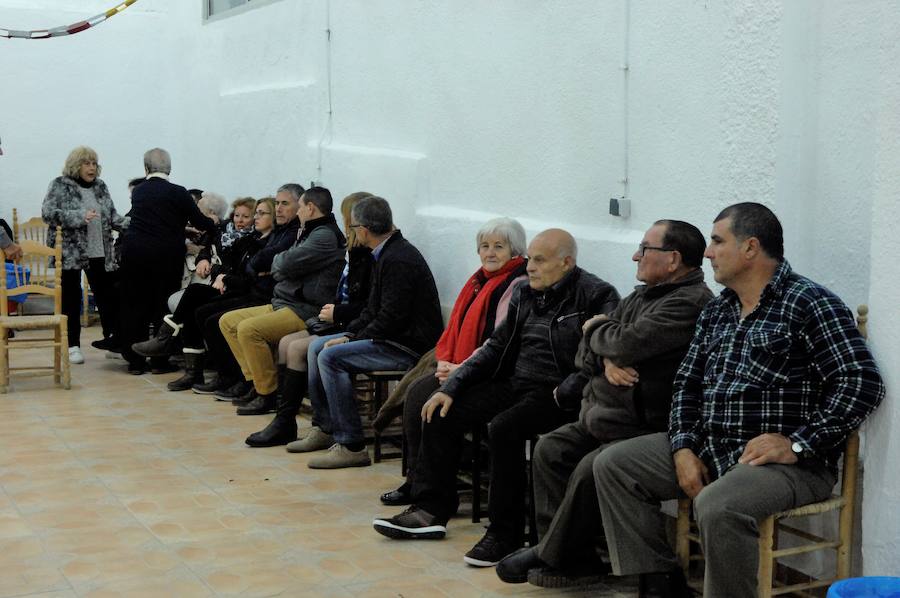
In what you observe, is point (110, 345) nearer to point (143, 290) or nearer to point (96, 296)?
point (96, 296)

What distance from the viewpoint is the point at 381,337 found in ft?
19.0

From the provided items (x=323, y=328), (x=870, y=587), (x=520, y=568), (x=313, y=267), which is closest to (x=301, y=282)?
(x=313, y=267)

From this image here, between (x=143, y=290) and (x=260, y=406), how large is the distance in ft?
5.93

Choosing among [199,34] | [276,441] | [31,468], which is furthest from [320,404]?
[199,34]

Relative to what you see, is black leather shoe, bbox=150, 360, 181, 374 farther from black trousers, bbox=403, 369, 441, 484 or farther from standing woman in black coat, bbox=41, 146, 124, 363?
black trousers, bbox=403, 369, 441, 484

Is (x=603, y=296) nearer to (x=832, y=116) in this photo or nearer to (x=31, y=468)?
(x=832, y=116)

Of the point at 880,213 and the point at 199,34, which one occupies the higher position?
the point at 199,34

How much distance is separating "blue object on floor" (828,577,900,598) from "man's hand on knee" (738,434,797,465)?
48cm

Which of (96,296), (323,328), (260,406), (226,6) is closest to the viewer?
(323,328)

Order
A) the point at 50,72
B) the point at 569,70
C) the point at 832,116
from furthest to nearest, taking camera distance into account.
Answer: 1. the point at 50,72
2. the point at 569,70
3. the point at 832,116

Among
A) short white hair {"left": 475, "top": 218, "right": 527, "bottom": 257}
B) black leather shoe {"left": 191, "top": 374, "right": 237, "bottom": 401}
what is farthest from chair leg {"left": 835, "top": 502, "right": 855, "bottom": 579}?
black leather shoe {"left": 191, "top": 374, "right": 237, "bottom": 401}

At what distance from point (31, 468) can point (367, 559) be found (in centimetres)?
223

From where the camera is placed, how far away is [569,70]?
17.5ft

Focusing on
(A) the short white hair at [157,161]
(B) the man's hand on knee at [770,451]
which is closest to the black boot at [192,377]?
(A) the short white hair at [157,161]
